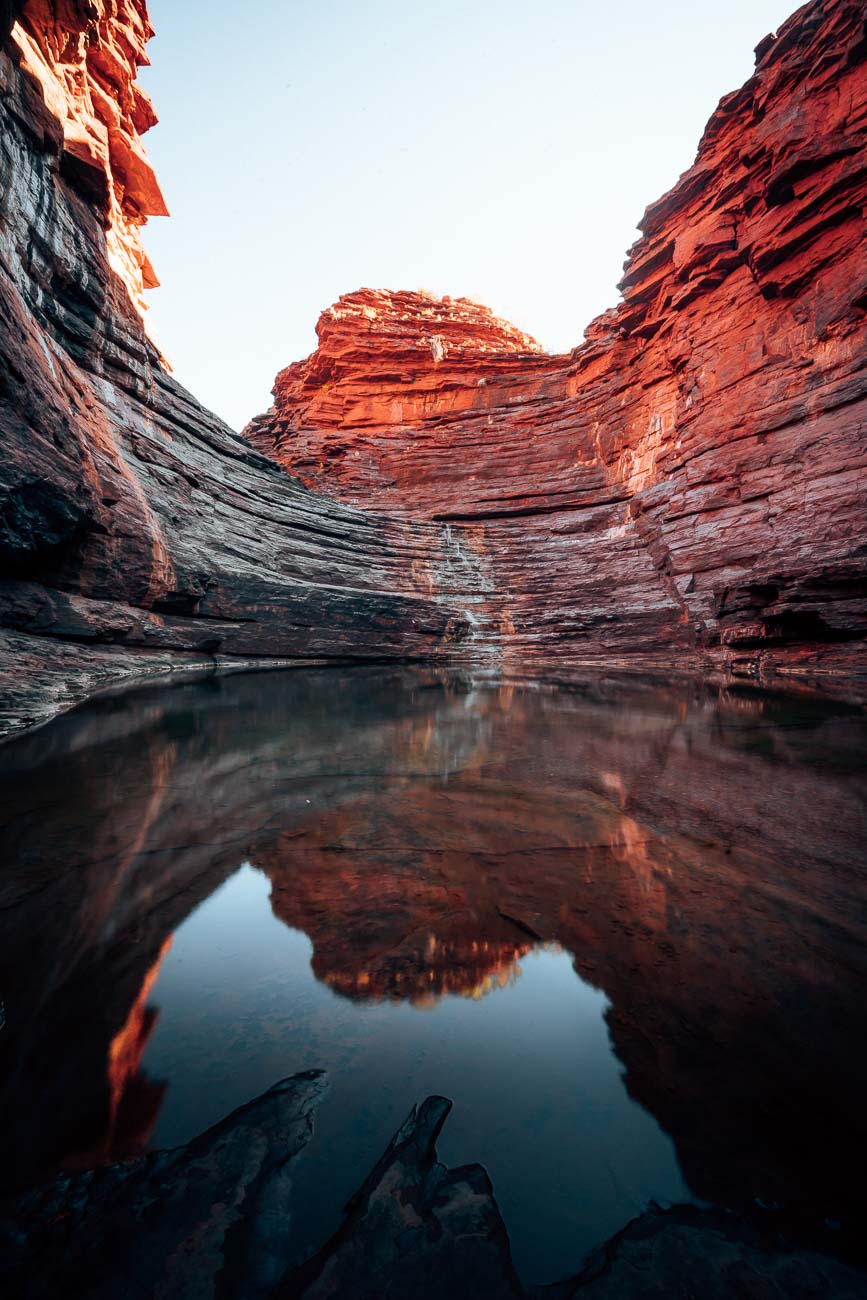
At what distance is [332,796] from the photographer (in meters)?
3.96

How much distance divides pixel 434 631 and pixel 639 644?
755 cm

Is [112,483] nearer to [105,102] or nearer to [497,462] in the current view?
[105,102]

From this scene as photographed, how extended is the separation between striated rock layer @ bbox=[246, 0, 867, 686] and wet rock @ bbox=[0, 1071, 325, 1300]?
56.1 ft

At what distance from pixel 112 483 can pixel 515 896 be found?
13470 millimetres

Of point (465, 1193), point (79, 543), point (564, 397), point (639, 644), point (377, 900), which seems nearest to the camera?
point (465, 1193)

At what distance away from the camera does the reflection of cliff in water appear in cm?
138

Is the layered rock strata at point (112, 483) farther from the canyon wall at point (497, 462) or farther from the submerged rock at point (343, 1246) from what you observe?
the submerged rock at point (343, 1246)

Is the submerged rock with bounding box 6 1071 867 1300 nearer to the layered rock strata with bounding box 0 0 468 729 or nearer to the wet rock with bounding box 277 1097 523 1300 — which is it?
the wet rock with bounding box 277 1097 523 1300

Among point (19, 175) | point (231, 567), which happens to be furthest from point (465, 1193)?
point (19, 175)

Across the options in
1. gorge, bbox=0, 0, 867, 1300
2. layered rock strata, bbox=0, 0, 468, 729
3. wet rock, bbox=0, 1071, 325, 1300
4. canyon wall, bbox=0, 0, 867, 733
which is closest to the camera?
wet rock, bbox=0, 1071, 325, 1300

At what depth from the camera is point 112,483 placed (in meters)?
12.1

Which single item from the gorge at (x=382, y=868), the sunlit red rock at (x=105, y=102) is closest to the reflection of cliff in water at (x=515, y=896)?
the gorge at (x=382, y=868)

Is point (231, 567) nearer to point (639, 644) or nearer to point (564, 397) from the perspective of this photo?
point (639, 644)

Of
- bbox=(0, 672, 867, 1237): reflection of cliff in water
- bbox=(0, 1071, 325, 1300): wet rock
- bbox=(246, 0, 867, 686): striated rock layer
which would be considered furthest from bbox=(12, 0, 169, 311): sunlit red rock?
bbox=(0, 1071, 325, 1300): wet rock
